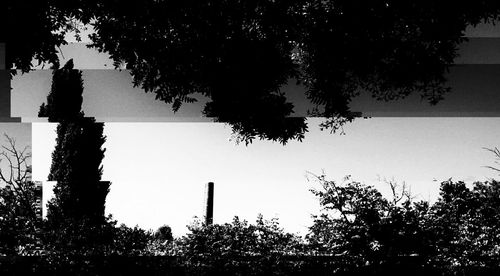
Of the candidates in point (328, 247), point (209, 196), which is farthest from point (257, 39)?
point (209, 196)

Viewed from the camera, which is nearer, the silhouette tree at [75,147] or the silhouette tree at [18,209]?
the silhouette tree at [18,209]

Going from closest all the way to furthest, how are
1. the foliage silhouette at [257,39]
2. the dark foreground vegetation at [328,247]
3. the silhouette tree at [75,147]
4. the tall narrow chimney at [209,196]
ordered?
the foliage silhouette at [257,39], the dark foreground vegetation at [328,247], the tall narrow chimney at [209,196], the silhouette tree at [75,147]

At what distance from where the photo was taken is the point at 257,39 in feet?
25.8

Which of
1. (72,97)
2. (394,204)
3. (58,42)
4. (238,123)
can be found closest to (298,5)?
(238,123)

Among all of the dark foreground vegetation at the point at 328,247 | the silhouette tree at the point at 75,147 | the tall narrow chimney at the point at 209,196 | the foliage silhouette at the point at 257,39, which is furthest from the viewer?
the silhouette tree at the point at 75,147

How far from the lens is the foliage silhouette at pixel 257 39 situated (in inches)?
289

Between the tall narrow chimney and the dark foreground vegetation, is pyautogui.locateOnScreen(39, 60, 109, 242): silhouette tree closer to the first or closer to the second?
the tall narrow chimney

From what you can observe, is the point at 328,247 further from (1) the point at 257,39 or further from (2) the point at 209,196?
(2) the point at 209,196

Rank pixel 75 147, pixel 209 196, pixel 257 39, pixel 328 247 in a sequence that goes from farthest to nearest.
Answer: pixel 75 147 → pixel 209 196 → pixel 328 247 → pixel 257 39

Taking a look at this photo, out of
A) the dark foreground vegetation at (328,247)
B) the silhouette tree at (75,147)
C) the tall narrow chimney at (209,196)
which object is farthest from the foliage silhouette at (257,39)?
the silhouette tree at (75,147)

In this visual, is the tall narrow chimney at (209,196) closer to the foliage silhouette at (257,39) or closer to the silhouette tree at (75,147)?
the silhouette tree at (75,147)

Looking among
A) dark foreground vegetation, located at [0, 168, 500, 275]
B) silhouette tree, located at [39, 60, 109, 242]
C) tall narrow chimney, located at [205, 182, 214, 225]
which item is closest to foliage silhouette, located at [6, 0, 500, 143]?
dark foreground vegetation, located at [0, 168, 500, 275]

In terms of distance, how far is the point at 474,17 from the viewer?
23.0ft

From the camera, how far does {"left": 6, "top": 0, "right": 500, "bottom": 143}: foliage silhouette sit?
7.33 m
